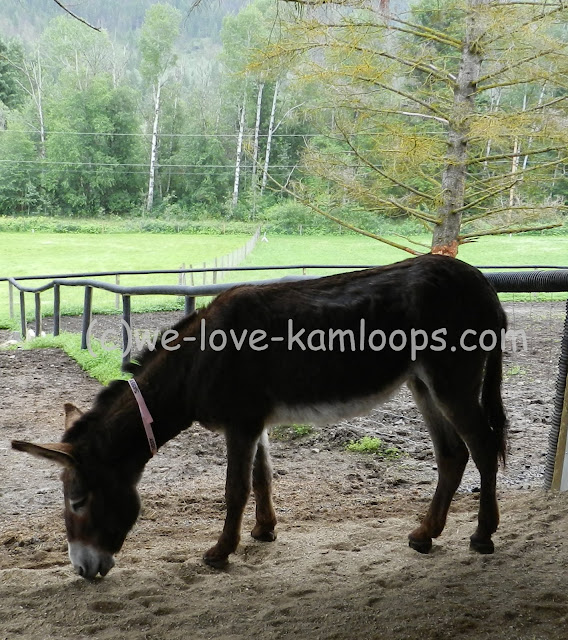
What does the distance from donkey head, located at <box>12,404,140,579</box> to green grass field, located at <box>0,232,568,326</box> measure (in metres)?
14.0

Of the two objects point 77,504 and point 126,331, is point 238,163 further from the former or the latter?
point 77,504

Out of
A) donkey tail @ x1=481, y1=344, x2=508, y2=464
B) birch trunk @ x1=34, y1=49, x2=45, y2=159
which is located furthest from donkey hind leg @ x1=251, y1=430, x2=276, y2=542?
birch trunk @ x1=34, y1=49, x2=45, y2=159

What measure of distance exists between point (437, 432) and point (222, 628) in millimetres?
1136

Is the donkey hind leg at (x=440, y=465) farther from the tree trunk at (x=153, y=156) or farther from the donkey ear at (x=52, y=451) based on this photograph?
the tree trunk at (x=153, y=156)

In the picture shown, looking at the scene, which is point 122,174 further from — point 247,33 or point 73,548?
point 73,548

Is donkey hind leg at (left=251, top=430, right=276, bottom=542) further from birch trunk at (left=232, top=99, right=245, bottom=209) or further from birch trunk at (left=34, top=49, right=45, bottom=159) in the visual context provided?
birch trunk at (left=34, top=49, right=45, bottom=159)

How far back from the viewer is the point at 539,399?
4.35 metres

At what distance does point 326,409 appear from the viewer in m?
2.32

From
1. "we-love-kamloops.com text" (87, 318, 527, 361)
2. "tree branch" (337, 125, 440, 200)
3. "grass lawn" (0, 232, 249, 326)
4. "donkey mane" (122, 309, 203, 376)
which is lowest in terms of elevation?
"grass lawn" (0, 232, 249, 326)

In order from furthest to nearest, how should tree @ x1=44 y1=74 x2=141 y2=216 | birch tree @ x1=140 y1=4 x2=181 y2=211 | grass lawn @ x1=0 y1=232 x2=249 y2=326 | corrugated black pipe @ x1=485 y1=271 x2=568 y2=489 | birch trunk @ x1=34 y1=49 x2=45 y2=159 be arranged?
birch trunk @ x1=34 y1=49 x2=45 y2=159 → tree @ x1=44 y1=74 x2=141 y2=216 → birch tree @ x1=140 y1=4 x2=181 y2=211 → grass lawn @ x1=0 y1=232 x2=249 y2=326 → corrugated black pipe @ x1=485 y1=271 x2=568 y2=489

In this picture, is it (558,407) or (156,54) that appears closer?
(558,407)

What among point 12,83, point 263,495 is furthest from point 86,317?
point 12,83

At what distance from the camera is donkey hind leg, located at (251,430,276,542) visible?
98.9 inches

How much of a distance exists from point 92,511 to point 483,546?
1413mm
